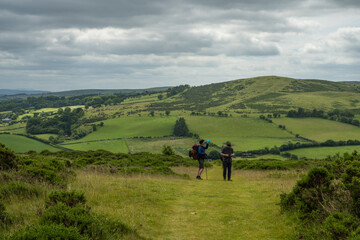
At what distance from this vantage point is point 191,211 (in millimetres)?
10102

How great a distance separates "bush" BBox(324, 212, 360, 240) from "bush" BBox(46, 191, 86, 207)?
6332 mm

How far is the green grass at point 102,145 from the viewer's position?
410 ft

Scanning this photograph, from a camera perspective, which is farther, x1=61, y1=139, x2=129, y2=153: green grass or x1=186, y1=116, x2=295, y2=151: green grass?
x1=186, y1=116, x2=295, y2=151: green grass

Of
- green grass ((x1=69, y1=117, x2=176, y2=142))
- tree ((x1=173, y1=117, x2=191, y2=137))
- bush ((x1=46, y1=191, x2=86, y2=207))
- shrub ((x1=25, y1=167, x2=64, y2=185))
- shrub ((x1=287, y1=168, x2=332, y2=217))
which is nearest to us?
bush ((x1=46, y1=191, x2=86, y2=207))

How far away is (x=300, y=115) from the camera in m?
189

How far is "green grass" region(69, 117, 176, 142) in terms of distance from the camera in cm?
15925

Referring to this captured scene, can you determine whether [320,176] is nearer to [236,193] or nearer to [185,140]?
[236,193]

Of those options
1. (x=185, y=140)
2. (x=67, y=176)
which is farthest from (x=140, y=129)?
(x=67, y=176)

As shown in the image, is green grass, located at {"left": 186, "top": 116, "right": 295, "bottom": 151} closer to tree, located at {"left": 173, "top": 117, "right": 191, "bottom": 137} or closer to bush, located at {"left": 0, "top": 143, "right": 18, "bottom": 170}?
tree, located at {"left": 173, "top": 117, "right": 191, "bottom": 137}

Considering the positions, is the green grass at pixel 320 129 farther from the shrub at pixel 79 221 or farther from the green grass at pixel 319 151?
the shrub at pixel 79 221

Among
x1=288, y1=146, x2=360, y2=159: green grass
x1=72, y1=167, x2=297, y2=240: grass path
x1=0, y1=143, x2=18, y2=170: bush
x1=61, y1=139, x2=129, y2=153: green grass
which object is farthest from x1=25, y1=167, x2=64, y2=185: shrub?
x1=61, y1=139, x2=129, y2=153: green grass

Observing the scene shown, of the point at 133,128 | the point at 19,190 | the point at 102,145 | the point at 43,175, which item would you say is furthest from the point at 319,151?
the point at 19,190

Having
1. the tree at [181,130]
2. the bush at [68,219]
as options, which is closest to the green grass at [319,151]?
the tree at [181,130]

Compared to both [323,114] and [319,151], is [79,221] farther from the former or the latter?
[323,114]
